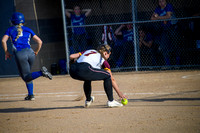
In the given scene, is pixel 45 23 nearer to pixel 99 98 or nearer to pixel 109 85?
pixel 99 98

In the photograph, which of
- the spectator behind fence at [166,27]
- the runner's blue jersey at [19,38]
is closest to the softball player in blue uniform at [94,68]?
the runner's blue jersey at [19,38]

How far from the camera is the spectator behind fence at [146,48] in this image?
417 inches

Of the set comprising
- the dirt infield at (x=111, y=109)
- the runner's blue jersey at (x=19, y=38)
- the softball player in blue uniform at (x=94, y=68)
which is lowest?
the dirt infield at (x=111, y=109)

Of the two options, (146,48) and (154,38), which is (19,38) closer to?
(154,38)

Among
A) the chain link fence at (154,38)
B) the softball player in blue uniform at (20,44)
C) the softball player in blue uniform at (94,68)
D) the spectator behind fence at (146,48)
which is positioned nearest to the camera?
the softball player in blue uniform at (94,68)

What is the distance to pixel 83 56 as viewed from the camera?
5.22 metres

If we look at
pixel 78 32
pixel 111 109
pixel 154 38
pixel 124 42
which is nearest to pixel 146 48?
pixel 154 38

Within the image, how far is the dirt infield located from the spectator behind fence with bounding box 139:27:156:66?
197cm

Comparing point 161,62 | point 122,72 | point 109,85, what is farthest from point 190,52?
point 109,85

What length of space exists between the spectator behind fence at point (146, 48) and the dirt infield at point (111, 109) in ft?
6.46

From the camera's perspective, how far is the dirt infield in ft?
14.0

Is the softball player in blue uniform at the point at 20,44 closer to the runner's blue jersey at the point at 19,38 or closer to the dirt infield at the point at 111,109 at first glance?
the runner's blue jersey at the point at 19,38

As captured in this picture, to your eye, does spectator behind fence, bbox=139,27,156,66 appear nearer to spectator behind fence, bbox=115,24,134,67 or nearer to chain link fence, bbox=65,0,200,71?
chain link fence, bbox=65,0,200,71

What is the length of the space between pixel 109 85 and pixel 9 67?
7.32 m
